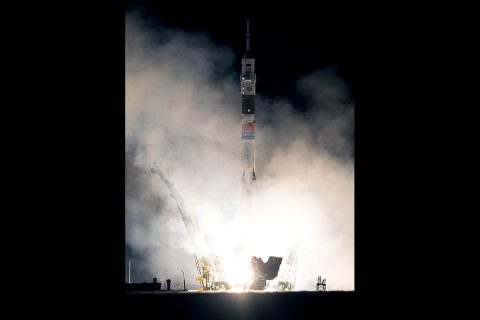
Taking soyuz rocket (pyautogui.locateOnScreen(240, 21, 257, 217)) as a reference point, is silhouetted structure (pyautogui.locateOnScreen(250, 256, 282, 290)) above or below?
below

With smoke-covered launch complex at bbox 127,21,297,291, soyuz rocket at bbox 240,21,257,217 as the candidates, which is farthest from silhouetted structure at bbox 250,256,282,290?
soyuz rocket at bbox 240,21,257,217

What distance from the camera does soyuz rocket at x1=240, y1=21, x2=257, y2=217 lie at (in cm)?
2934

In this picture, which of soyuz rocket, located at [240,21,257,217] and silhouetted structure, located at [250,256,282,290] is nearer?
silhouetted structure, located at [250,256,282,290]

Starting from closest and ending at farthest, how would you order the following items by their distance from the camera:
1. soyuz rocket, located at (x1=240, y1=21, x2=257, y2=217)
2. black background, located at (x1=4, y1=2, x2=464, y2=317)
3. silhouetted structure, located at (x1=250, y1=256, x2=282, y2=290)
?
black background, located at (x1=4, y1=2, x2=464, y2=317) < silhouetted structure, located at (x1=250, y1=256, x2=282, y2=290) < soyuz rocket, located at (x1=240, y1=21, x2=257, y2=217)

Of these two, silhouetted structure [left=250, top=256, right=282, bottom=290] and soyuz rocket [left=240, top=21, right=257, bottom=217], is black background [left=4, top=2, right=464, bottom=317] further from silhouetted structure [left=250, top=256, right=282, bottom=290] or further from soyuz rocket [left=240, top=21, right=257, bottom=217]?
soyuz rocket [left=240, top=21, right=257, bottom=217]

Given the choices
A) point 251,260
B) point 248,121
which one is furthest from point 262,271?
point 248,121

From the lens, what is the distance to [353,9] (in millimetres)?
4547

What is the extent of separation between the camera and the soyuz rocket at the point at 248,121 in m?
29.3

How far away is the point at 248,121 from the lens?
30688 mm

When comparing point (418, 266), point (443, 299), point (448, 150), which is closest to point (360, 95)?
point (448, 150)
